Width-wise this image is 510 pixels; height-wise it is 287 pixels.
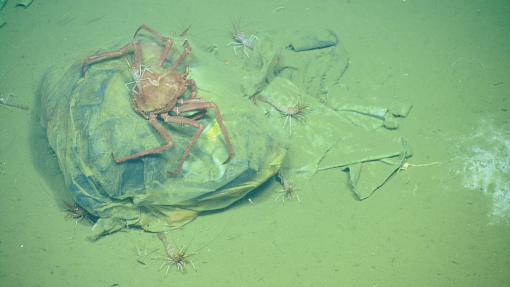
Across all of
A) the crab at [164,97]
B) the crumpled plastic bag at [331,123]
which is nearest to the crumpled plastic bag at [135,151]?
the crab at [164,97]

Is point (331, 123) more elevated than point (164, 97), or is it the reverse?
point (164, 97)

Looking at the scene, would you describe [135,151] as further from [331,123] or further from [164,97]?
[331,123]

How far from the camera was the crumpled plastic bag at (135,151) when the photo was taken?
9.00 ft

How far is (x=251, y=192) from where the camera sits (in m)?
3.39

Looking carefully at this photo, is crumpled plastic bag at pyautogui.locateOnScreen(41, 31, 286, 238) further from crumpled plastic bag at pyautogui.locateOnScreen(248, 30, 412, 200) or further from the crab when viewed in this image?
crumpled plastic bag at pyautogui.locateOnScreen(248, 30, 412, 200)

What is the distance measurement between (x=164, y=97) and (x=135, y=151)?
0.65 m

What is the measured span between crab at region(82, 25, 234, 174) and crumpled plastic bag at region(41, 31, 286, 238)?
0.08 meters

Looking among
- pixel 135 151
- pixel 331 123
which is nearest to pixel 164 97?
pixel 135 151

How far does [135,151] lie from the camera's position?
276cm

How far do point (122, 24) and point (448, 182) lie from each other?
4.94 metres

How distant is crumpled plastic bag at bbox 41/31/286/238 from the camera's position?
2.74 meters

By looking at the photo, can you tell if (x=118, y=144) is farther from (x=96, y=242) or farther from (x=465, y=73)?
(x=465, y=73)

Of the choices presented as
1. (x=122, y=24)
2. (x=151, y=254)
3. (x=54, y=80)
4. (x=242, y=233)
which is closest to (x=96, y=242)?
(x=151, y=254)

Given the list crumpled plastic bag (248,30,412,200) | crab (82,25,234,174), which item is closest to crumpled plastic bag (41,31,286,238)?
crab (82,25,234,174)
